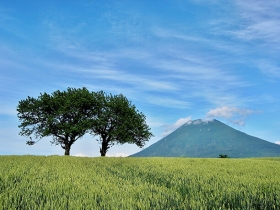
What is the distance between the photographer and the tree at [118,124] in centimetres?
4622

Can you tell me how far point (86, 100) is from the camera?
45.7 m

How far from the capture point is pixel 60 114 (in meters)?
45.1

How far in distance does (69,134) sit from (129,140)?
9.92 m

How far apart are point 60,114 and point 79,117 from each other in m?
3.06

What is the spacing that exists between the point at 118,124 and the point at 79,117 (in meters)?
6.56

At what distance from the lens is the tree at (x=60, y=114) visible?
44.5m

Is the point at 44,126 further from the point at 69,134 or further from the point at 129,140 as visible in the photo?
the point at 129,140

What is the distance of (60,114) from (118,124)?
379 inches

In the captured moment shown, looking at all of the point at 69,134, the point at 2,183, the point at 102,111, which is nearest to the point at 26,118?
the point at 69,134

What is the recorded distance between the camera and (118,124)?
4700 cm

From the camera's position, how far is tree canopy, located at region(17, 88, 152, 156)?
45.0 metres

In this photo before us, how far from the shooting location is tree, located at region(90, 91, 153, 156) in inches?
1820

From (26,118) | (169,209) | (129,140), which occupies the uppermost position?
(26,118)

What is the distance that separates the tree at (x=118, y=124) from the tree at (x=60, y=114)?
1683mm
